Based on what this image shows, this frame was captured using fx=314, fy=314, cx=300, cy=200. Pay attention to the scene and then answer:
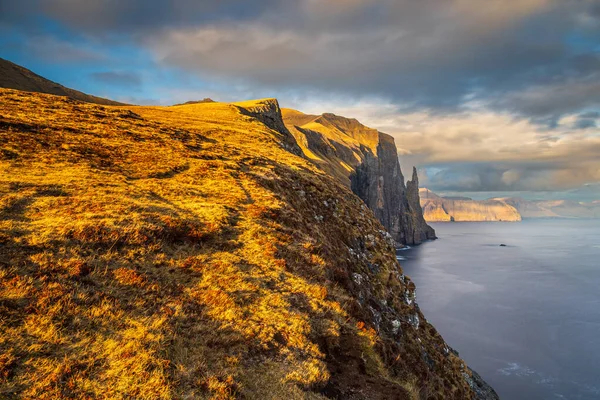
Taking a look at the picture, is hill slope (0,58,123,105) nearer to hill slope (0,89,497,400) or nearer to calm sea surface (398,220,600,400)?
hill slope (0,89,497,400)

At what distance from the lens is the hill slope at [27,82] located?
84.9 m

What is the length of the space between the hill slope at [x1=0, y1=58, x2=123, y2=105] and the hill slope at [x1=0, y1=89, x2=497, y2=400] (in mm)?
75015

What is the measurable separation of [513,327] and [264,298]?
9476cm

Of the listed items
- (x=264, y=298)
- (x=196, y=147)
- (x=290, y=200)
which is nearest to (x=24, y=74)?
(x=196, y=147)

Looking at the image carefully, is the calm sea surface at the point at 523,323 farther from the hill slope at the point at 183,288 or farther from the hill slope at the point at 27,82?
the hill slope at the point at 27,82

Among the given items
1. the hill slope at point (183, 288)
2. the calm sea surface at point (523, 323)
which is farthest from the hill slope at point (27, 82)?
the calm sea surface at point (523, 323)

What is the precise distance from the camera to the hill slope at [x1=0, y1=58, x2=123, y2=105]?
84931mm

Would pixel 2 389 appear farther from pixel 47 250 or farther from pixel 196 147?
pixel 196 147

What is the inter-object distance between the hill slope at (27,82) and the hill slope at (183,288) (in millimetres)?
75015

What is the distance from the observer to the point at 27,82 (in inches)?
3588

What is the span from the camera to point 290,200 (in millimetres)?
29359

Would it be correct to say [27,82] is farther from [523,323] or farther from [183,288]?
[523,323]

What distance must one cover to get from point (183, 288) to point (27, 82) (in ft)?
370

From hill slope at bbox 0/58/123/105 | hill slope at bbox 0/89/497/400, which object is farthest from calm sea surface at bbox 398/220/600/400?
hill slope at bbox 0/58/123/105
